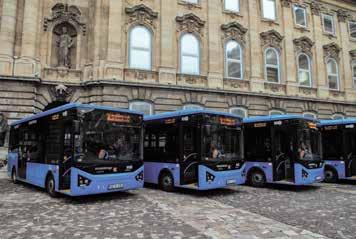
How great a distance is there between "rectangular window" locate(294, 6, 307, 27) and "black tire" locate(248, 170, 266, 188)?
16.6 meters

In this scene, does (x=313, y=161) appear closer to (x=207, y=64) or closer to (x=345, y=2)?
(x=207, y=64)

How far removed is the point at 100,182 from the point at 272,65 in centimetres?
1808

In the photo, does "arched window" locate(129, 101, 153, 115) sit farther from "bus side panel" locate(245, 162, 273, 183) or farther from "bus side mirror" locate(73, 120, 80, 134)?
"bus side mirror" locate(73, 120, 80, 134)

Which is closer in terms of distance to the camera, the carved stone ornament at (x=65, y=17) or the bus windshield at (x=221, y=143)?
the bus windshield at (x=221, y=143)

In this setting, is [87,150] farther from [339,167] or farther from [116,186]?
[339,167]

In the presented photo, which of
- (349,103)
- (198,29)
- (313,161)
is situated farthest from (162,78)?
(349,103)

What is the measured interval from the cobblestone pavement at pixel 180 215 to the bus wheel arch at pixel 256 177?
1533 millimetres

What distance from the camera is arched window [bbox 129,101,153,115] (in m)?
18.8

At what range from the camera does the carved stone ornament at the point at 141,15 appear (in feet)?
65.4

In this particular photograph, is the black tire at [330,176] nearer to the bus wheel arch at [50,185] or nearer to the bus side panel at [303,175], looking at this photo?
the bus side panel at [303,175]

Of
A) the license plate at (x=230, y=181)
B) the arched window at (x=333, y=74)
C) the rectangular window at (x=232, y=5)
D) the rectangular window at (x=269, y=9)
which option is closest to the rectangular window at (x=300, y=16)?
the rectangular window at (x=269, y=9)

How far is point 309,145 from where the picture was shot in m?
13.2

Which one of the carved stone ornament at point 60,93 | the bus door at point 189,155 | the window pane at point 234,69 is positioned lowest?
the bus door at point 189,155

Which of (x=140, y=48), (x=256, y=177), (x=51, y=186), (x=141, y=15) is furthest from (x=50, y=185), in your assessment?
(x=141, y=15)
